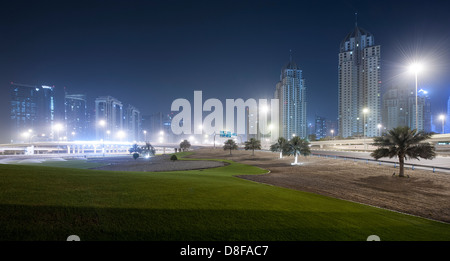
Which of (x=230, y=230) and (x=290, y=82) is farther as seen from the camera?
(x=290, y=82)

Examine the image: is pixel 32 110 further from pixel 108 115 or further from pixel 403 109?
pixel 403 109

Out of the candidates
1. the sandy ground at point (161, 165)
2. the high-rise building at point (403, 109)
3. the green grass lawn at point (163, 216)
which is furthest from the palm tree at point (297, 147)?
the high-rise building at point (403, 109)

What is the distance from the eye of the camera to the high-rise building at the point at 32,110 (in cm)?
13562

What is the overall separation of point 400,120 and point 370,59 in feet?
153

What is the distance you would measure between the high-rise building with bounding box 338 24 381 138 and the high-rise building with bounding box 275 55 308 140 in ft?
82.5

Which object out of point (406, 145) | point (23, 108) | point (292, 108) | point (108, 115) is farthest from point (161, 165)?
point (108, 115)

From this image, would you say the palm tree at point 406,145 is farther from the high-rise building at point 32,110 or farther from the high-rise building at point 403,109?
the high-rise building at point 32,110

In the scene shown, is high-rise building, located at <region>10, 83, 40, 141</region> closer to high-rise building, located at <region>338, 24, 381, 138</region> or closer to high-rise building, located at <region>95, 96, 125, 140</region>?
high-rise building, located at <region>95, 96, 125, 140</region>

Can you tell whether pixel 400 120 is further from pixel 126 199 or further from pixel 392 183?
pixel 126 199

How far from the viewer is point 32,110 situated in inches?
5733

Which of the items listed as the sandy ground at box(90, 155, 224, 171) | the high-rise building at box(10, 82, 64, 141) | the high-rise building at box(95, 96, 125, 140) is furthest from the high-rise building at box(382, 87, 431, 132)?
the high-rise building at box(10, 82, 64, 141)

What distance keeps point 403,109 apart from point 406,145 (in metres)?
151
